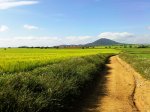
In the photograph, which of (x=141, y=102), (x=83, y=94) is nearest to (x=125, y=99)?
(x=141, y=102)

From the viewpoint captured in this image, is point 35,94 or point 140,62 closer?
point 35,94

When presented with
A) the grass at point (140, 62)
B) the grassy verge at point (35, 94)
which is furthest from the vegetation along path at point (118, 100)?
the grass at point (140, 62)

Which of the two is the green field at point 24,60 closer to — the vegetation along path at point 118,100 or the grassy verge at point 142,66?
the vegetation along path at point 118,100

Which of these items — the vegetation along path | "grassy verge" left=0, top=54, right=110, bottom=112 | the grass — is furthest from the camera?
the grass

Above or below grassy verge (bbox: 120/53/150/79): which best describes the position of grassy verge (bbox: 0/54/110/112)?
above

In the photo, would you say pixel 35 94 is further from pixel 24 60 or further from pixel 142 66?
pixel 142 66

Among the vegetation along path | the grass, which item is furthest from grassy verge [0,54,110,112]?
the grass

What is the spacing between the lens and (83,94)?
52.6 ft

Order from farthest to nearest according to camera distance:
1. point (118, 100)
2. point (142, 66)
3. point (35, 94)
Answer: point (142, 66), point (118, 100), point (35, 94)

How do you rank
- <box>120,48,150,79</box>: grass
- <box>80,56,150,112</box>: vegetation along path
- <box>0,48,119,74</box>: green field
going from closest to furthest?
<box>80,56,150,112</box>: vegetation along path, <box>0,48,119,74</box>: green field, <box>120,48,150,79</box>: grass

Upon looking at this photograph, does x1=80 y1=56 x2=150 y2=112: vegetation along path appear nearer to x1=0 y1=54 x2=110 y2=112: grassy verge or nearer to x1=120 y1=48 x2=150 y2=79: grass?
x1=0 y1=54 x2=110 y2=112: grassy verge

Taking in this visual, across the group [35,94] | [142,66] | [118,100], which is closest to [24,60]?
[142,66]

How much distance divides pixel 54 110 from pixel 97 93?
6.58 metres

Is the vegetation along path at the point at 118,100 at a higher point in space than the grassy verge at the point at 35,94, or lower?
lower
